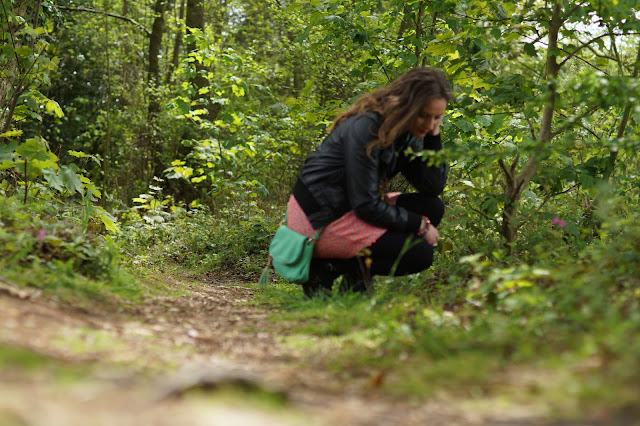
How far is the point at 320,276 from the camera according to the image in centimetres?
433

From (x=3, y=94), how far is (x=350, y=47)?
323cm

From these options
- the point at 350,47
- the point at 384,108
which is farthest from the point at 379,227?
the point at 350,47

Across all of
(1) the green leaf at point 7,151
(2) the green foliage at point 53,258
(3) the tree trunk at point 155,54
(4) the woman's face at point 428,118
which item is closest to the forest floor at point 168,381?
(2) the green foliage at point 53,258

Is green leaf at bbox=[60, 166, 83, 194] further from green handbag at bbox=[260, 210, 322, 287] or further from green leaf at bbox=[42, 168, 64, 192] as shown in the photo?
green handbag at bbox=[260, 210, 322, 287]

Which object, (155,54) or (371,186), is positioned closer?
(371,186)

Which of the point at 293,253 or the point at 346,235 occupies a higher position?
the point at 346,235

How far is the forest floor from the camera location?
5.22 ft

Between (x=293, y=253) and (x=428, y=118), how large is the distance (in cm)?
122

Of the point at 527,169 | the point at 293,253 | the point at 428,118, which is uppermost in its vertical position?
the point at 428,118

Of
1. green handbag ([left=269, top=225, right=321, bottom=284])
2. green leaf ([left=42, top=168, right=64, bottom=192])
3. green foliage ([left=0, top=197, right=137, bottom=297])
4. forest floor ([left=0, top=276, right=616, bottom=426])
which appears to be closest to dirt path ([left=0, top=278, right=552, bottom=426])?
forest floor ([left=0, top=276, right=616, bottom=426])

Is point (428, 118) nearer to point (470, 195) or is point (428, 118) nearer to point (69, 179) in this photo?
point (470, 195)

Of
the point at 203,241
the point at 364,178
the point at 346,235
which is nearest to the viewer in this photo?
the point at 364,178

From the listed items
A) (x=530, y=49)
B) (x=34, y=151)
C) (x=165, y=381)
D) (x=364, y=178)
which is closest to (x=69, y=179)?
(x=34, y=151)

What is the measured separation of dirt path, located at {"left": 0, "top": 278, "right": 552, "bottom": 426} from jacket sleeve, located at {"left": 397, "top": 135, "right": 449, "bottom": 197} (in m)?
1.66
